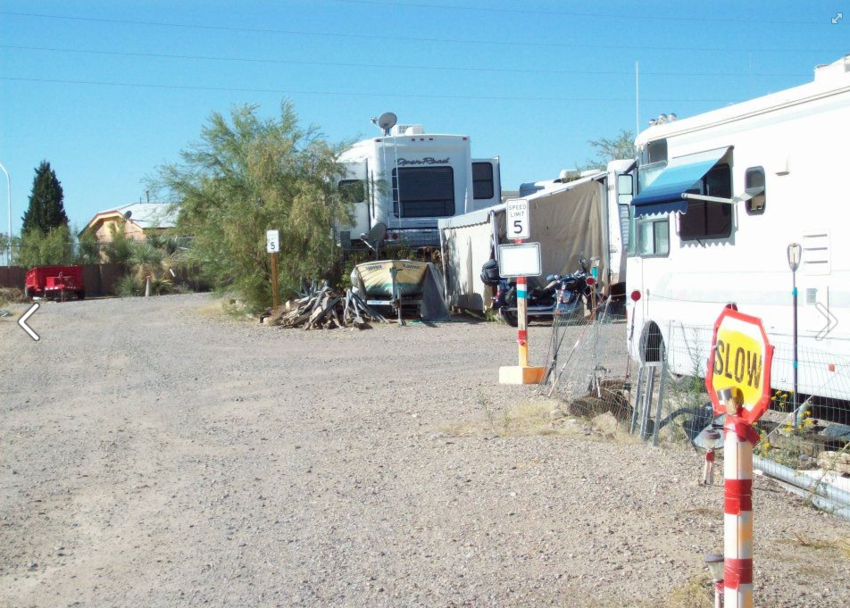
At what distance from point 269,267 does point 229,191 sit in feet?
6.63

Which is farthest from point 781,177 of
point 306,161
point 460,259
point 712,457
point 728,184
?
point 306,161

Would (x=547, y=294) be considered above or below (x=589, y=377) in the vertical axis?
above

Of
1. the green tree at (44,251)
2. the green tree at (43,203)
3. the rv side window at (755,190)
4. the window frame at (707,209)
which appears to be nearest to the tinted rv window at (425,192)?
the window frame at (707,209)

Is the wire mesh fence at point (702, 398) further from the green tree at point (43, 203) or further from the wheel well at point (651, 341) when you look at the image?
the green tree at point (43, 203)

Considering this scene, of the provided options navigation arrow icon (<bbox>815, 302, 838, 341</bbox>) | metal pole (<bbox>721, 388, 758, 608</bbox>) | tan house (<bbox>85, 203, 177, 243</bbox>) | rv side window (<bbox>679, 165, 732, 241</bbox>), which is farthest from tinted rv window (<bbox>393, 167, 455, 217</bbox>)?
tan house (<bbox>85, 203, 177, 243</bbox>)

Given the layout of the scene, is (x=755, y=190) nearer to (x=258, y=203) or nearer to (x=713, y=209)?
(x=713, y=209)

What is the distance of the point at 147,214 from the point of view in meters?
45.2

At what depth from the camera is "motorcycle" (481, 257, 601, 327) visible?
18.9 meters

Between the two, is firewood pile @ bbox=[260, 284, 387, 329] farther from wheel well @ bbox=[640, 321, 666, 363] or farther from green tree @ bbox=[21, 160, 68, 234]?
green tree @ bbox=[21, 160, 68, 234]

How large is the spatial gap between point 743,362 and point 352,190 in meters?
18.4

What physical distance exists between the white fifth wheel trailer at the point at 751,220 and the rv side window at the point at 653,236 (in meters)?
0.01

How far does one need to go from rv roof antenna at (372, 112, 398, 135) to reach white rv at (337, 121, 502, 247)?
61mm

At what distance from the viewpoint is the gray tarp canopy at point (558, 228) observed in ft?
64.7

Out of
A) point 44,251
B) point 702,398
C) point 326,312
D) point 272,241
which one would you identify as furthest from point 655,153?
point 44,251
